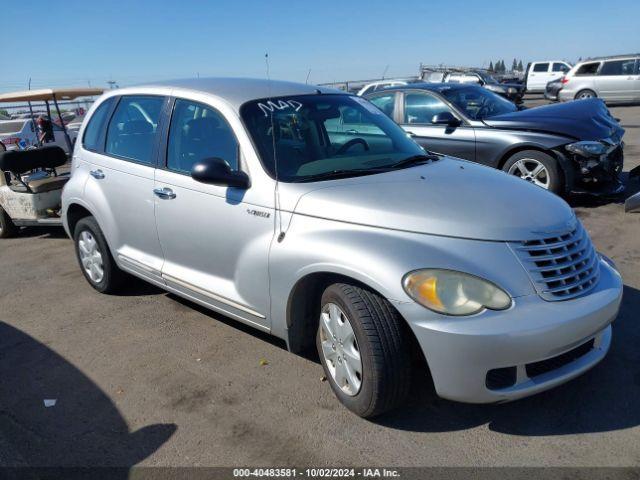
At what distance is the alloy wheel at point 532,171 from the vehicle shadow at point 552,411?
395cm

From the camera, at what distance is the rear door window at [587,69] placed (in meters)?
21.0

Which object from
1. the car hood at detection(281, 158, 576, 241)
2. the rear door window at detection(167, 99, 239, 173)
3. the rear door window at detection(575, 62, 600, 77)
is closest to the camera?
the car hood at detection(281, 158, 576, 241)

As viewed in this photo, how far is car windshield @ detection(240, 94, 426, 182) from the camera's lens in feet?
11.4

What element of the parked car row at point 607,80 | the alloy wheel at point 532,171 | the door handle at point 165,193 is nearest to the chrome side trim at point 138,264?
the door handle at point 165,193

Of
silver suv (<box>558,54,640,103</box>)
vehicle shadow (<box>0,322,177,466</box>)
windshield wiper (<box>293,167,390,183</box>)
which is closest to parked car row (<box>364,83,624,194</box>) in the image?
windshield wiper (<box>293,167,390,183</box>)

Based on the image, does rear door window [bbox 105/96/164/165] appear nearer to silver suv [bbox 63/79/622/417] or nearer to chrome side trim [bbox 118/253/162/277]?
silver suv [bbox 63/79/622/417]

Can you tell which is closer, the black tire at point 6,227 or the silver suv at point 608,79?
the black tire at point 6,227

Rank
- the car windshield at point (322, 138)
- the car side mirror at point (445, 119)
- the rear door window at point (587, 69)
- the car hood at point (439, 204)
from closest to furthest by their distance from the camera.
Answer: the car hood at point (439, 204) < the car windshield at point (322, 138) < the car side mirror at point (445, 119) < the rear door window at point (587, 69)

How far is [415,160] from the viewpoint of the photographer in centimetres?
383

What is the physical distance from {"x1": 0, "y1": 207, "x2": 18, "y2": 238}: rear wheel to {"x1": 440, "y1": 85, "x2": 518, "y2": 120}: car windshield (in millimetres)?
6231

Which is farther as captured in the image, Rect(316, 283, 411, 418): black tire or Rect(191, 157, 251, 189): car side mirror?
Rect(191, 157, 251, 189): car side mirror

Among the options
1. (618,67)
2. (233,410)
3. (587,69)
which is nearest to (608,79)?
(618,67)

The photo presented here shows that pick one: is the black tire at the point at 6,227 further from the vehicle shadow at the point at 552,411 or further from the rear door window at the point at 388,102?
the vehicle shadow at the point at 552,411

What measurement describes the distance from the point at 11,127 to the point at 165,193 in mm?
17534
